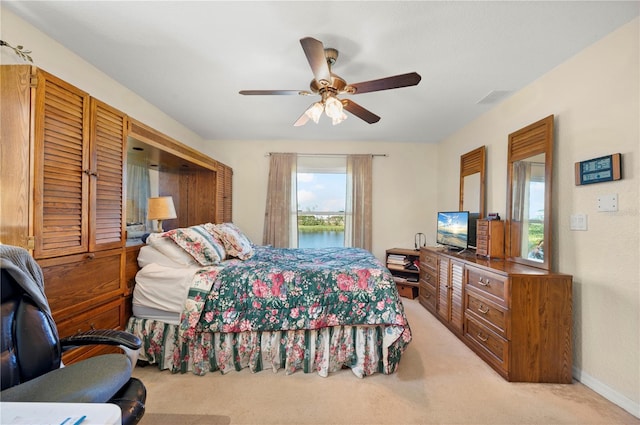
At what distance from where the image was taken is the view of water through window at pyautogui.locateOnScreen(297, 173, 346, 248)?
4242 millimetres

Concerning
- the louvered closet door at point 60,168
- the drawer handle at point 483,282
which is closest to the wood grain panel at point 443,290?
the drawer handle at point 483,282

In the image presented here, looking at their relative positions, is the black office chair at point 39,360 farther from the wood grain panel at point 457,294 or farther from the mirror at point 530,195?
the mirror at point 530,195

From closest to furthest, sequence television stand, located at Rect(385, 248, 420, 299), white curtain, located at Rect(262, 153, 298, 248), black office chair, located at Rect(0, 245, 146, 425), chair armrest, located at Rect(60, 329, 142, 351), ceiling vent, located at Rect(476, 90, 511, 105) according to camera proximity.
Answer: black office chair, located at Rect(0, 245, 146, 425) < chair armrest, located at Rect(60, 329, 142, 351) < ceiling vent, located at Rect(476, 90, 511, 105) < television stand, located at Rect(385, 248, 420, 299) < white curtain, located at Rect(262, 153, 298, 248)

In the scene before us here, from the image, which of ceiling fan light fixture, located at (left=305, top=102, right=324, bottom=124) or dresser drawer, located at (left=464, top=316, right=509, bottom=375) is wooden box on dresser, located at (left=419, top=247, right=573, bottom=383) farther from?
ceiling fan light fixture, located at (left=305, top=102, right=324, bottom=124)

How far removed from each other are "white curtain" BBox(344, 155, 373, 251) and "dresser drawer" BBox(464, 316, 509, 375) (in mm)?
1925

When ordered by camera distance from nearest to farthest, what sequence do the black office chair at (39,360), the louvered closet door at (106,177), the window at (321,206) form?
the black office chair at (39,360), the louvered closet door at (106,177), the window at (321,206)

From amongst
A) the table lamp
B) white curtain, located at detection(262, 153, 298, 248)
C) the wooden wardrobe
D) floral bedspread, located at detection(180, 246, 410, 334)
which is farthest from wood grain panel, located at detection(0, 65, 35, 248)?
white curtain, located at detection(262, 153, 298, 248)

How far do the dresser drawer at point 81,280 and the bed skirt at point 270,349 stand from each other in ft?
1.37

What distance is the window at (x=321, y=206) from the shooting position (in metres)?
4.23

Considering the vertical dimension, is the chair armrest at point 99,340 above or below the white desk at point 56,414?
below

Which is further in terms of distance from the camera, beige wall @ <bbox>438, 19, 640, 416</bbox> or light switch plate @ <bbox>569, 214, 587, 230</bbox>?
light switch plate @ <bbox>569, 214, 587, 230</bbox>

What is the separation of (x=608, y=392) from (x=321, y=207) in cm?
347

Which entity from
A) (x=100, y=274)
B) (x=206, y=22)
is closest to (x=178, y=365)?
(x=100, y=274)

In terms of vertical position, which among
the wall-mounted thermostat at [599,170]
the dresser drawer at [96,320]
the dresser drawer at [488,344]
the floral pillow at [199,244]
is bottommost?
the dresser drawer at [488,344]
